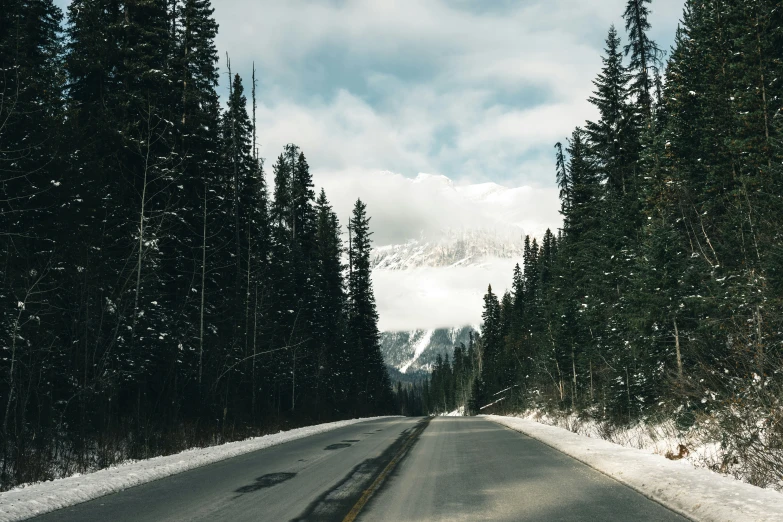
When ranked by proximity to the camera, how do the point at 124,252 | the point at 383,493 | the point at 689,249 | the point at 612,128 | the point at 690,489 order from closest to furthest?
the point at 690,489 → the point at 383,493 → the point at 124,252 → the point at 689,249 → the point at 612,128

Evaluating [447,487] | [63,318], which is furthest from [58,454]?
[447,487]

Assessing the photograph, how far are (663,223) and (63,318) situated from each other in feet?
66.3

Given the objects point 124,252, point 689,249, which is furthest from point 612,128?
point 124,252

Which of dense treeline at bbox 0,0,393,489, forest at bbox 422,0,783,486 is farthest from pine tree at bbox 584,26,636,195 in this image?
dense treeline at bbox 0,0,393,489

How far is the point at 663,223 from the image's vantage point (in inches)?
797

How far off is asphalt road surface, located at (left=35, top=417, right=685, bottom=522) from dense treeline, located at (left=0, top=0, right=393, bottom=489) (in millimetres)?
3560

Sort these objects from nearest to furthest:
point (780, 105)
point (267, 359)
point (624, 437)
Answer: point (624, 437) < point (780, 105) < point (267, 359)

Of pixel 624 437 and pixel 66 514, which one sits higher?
pixel 66 514

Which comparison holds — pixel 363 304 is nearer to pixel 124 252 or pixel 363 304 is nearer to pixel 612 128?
pixel 612 128

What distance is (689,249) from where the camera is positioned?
75.2 ft

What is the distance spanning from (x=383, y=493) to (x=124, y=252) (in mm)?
14914

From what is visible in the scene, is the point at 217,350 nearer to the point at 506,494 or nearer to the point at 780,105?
the point at 506,494

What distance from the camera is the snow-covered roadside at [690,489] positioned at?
19.7 feet

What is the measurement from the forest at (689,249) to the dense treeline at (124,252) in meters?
14.0
